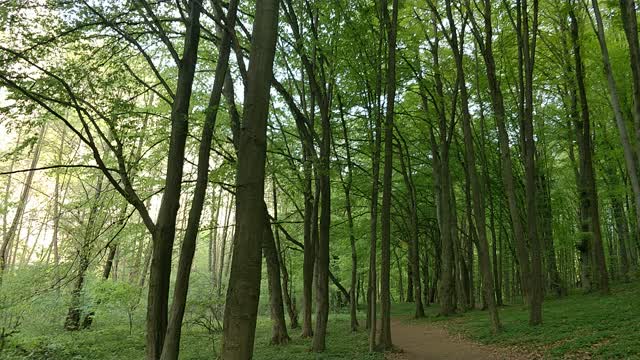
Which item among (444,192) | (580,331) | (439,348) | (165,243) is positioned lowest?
(439,348)

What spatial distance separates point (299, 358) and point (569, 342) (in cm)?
553

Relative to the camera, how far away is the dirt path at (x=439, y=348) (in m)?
9.17

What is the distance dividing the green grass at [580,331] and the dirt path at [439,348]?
1.40 feet

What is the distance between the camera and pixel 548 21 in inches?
656

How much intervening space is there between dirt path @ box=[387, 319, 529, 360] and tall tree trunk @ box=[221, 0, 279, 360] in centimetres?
654

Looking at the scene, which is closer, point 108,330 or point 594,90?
point 108,330

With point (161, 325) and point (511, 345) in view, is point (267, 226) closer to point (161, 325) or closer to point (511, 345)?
point (161, 325)

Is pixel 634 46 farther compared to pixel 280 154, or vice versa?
pixel 280 154

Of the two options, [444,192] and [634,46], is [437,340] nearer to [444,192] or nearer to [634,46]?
[444,192]

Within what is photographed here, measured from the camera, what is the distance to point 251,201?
3.76m

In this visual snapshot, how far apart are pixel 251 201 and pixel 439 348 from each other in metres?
8.81

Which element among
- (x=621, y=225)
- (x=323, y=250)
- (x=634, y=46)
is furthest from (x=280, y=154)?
(x=621, y=225)

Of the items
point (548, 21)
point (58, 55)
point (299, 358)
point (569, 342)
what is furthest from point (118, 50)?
point (548, 21)

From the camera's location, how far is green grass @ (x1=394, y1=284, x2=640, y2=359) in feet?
24.0
